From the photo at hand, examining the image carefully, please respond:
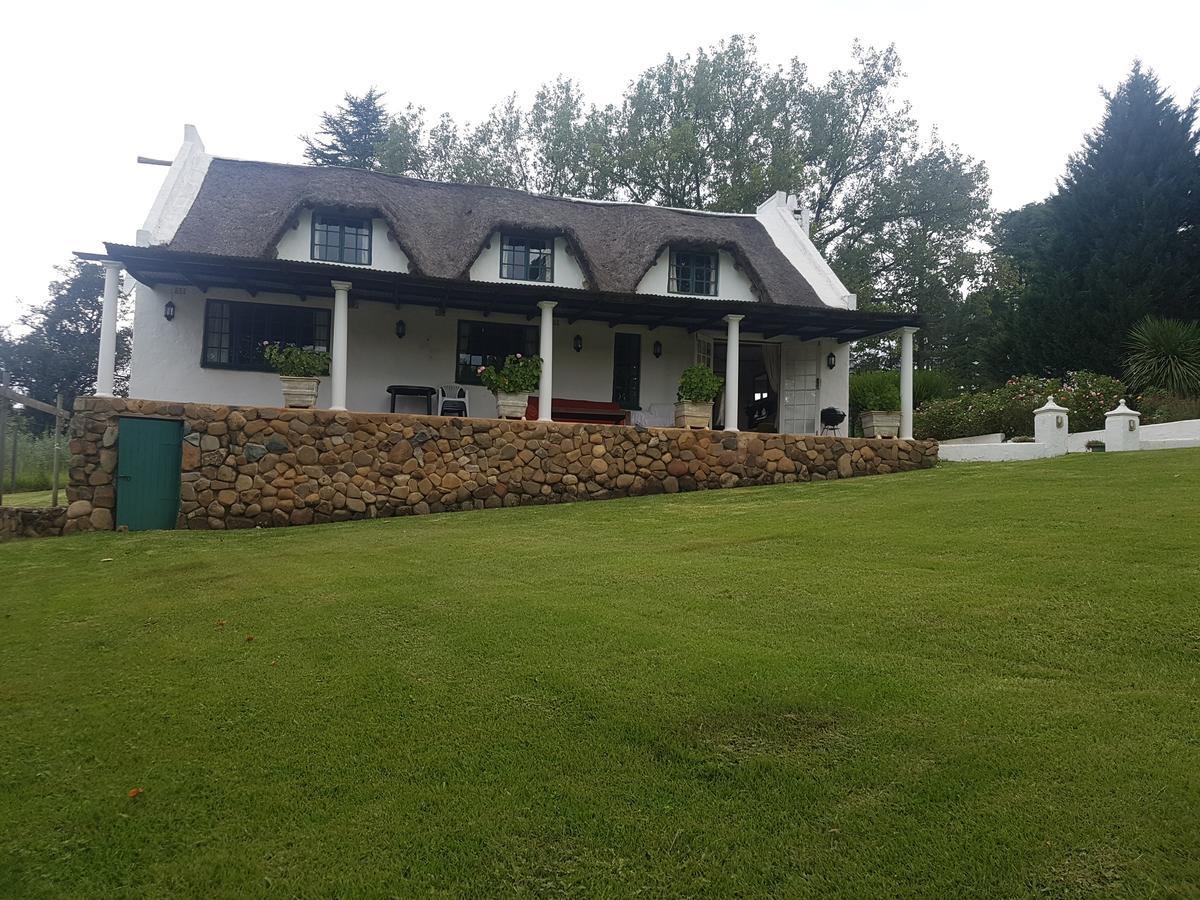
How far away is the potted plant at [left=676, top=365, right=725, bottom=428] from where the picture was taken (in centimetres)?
1479

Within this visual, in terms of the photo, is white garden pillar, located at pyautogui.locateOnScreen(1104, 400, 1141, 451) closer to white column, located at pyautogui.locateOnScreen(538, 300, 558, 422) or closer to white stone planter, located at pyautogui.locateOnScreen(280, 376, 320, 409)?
white column, located at pyautogui.locateOnScreen(538, 300, 558, 422)

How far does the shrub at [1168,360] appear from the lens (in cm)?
1856

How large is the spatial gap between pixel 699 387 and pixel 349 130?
3144 centimetres

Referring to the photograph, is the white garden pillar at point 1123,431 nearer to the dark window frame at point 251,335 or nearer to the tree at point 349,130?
the dark window frame at point 251,335

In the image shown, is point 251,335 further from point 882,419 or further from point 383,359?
point 882,419

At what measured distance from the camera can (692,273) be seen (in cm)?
1773

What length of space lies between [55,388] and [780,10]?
34487 millimetres

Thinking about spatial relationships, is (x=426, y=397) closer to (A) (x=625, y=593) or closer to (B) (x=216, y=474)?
(B) (x=216, y=474)

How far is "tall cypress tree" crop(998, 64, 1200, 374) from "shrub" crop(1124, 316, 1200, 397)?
3165 mm

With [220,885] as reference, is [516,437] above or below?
above

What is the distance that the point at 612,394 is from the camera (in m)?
17.3

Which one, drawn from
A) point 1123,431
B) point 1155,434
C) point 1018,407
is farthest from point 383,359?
point 1155,434

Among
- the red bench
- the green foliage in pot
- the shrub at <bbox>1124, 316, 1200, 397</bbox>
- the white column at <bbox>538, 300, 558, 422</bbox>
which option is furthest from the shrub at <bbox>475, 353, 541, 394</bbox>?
the shrub at <bbox>1124, 316, 1200, 397</bbox>

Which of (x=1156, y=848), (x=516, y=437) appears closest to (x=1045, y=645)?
(x=1156, y=848)
